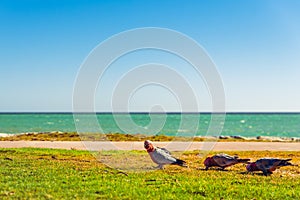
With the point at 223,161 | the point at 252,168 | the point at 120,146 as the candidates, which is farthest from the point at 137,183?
the point at 120,146

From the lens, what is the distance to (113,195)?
8.52 meters

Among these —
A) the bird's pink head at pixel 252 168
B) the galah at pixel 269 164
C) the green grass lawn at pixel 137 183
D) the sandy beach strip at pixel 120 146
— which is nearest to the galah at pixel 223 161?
the green grass lawn at pixel 137 183

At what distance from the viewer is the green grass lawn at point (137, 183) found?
28.4ft

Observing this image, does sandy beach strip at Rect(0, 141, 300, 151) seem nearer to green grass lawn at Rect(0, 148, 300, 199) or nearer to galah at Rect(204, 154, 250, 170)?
galah at Rect(204, 154, 250, 170)

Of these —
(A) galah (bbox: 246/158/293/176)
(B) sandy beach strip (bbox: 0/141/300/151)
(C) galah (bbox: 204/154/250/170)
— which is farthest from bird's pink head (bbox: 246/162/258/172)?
(B) sandy beach strip (bbox: 0/141/300/151)

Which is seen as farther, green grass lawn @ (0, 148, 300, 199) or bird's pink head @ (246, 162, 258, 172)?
bird's pink head @ (246, 162, 258, 172)

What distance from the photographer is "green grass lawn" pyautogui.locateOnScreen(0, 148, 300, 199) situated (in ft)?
28.4

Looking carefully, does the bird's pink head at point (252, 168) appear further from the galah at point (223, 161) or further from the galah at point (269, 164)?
the galah at point (223, 161)

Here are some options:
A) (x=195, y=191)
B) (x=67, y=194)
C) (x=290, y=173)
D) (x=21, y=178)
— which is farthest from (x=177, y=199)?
(x=290, y=173)

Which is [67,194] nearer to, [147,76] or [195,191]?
[195,191]

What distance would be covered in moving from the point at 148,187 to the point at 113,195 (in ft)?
4.00

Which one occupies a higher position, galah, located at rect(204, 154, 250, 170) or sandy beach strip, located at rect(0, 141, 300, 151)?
galah, located at rect(204, 154, 250, 170)

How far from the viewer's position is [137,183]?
32.6 feet

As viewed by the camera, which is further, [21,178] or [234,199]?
[21,178]
